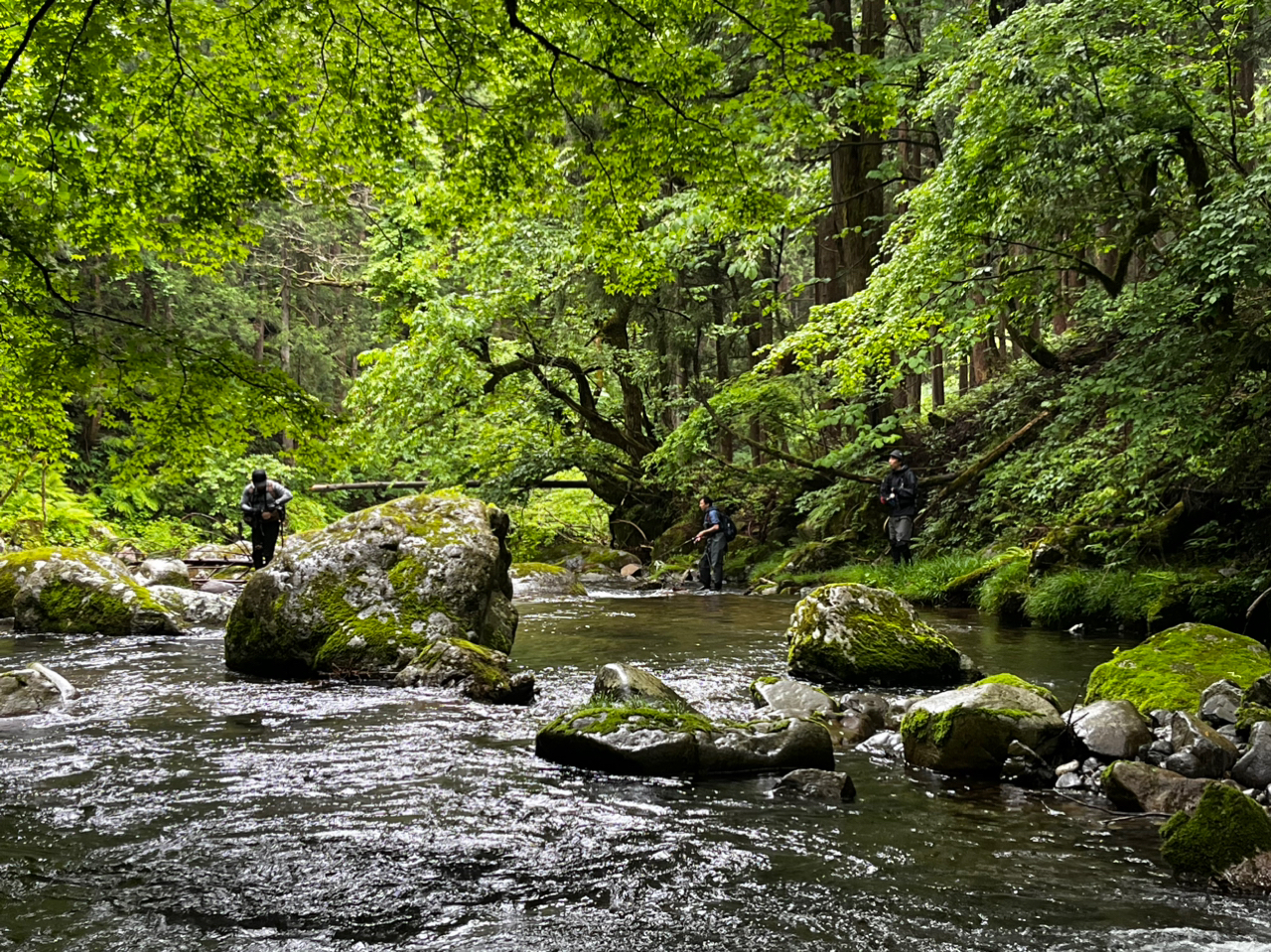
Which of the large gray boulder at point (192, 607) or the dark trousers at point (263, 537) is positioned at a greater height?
the dark trousers at point (263, 537)

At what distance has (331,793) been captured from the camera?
16.0 feet

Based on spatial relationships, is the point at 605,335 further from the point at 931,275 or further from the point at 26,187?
the point at 26,187

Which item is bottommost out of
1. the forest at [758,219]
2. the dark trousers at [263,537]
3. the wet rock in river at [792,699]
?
the wet rock in river at [792,699]

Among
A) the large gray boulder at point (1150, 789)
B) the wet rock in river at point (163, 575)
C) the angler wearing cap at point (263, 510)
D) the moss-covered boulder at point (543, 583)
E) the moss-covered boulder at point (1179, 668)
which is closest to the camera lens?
the large gray boulder at point (1150, 789)

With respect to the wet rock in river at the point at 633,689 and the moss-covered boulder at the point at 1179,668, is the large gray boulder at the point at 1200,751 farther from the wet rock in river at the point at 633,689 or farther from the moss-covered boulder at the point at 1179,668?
the wet rock in river at the point at 633,689

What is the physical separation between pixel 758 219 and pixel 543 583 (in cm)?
1189

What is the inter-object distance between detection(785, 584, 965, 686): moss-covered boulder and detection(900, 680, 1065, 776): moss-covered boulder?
7.02 ft

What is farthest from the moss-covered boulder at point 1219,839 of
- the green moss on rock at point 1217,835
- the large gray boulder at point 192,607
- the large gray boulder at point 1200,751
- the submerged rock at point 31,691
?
the large gray boulder at point 192,607

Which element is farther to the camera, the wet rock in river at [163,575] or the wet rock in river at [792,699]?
the wet rock in river at [163,575]

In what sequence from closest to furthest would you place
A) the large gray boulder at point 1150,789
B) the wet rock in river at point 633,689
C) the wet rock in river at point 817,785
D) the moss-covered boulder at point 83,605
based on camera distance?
the large gray boulder at point 1150,789, the wet rock in river at point 817,785, the wet rock in river at point 633,689, the moss-covered boulder at point 83,605

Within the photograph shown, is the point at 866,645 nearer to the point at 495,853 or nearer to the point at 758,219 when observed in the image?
the point at 758,219

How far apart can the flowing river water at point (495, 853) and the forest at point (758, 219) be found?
2.01 metres

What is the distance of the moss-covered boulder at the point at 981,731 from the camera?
531cm

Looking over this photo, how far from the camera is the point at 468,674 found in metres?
7.76
